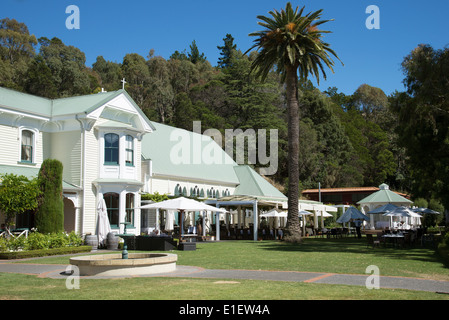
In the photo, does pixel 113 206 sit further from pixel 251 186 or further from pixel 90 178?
pixel 251 186

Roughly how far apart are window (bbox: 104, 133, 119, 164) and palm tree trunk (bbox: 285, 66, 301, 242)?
37.3ft

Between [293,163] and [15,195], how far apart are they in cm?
1733

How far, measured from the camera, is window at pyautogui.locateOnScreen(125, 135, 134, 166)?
103 ft

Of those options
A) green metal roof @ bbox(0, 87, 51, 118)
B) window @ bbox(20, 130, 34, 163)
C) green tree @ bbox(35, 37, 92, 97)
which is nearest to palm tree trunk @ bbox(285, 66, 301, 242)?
green metal roof @ bbox(0, 87, 51, 118)

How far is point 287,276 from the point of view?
13938 millimetres

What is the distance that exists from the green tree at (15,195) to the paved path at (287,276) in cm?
571

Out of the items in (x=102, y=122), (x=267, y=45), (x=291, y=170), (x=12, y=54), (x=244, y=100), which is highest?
(x=12, y=54)

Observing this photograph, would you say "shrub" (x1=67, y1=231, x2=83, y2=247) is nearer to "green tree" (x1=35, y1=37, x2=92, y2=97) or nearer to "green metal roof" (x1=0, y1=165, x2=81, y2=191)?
"green metal roof" (x1=0, y1=165, x2=81, y2=191)

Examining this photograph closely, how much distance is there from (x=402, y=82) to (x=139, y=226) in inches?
748

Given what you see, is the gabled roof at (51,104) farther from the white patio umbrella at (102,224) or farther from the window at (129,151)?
the white patio umbrella at (102,224)

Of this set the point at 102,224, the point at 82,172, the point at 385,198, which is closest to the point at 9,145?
the point at 82,172

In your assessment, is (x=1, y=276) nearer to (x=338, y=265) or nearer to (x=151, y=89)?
(x=338, y=265)
